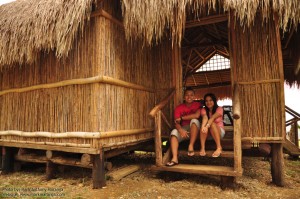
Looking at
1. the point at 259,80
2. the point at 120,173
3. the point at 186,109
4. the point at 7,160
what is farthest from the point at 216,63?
the point at 7,160

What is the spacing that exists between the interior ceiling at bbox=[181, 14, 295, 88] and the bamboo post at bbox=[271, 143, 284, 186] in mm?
2245

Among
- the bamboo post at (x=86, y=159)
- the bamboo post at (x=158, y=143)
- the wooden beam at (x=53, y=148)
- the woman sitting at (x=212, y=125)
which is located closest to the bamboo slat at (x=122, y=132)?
the wooden beam at (x=53, y=148)

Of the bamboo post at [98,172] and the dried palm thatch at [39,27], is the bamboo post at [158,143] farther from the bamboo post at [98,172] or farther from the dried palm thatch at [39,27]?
the dried palm thatch at [39,27]

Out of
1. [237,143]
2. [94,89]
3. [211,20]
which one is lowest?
[237,143]

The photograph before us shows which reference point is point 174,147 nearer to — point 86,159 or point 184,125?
point 184,125

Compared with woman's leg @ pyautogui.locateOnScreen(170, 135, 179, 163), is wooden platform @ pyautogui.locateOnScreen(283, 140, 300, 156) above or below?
below

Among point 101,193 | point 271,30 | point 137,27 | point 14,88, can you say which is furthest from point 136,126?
point 271,30

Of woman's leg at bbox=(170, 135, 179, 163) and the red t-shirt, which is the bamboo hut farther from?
the red t-shirt

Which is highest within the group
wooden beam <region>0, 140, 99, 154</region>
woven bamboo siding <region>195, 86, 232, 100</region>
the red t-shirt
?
woven bamboo siding <region>195, 86, 232, 100</region>

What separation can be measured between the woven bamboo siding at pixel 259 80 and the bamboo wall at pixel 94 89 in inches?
54.2

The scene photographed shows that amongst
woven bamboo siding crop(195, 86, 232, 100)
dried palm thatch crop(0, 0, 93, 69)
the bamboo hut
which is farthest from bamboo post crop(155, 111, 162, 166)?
woven bamboo siding crop(195, 86, 232, 100)

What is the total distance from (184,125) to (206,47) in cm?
448

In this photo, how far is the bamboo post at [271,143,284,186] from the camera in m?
3.60

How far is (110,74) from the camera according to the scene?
360cm
